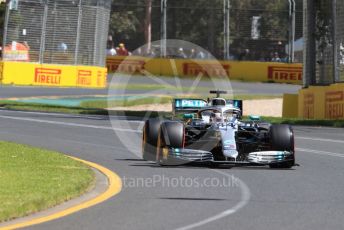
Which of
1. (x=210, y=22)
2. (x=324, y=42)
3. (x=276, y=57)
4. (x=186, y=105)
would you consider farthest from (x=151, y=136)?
(x=210, y=22)

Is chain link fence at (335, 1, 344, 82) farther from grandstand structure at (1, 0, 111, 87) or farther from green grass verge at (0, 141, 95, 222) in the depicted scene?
grandstand structure at (1, 0, 111, 87)

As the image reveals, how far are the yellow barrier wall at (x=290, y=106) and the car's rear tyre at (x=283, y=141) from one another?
15.7 metres

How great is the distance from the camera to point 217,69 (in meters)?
48.0

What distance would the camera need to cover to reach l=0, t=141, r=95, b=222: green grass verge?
30.3ft

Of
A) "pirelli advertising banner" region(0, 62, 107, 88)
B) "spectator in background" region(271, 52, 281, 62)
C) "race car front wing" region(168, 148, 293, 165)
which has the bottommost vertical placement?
"race car front wing" region(168, 148, 293, 165)

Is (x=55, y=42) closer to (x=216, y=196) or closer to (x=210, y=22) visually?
(x=210, y=22)

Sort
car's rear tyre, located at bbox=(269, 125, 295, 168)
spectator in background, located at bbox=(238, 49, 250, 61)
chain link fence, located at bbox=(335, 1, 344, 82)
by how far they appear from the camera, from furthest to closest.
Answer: spectator in background, located at bbox=(238, 49, 250, 61) → chain link fence, located at bbox=(335, 1, 344, 82) → car's rear tyre, located at bbox=(269, 125, 295, 168)

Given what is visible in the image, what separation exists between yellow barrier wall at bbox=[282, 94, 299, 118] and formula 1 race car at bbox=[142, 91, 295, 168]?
14.9 m

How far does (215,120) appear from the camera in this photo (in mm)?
14648

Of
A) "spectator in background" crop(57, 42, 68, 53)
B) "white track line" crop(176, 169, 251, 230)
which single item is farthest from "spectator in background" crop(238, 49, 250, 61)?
"white track line" crop(176, 169, 251, 230)

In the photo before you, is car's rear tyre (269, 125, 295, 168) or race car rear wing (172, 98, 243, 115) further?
race car rear wing (172, 98, 243, 115)

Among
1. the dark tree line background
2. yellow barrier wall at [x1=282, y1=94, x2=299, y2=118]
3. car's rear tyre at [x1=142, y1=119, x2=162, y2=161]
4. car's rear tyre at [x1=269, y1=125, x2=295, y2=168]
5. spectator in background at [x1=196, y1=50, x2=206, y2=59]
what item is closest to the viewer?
car's rear tyre at [x1=269, y1=125, x2=295, y2=168]

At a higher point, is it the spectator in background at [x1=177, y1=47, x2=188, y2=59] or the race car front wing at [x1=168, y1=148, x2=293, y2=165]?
the spectator in background at [x1=177, y1=47, x2=188, y2=59]

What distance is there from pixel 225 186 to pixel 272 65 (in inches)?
1453
